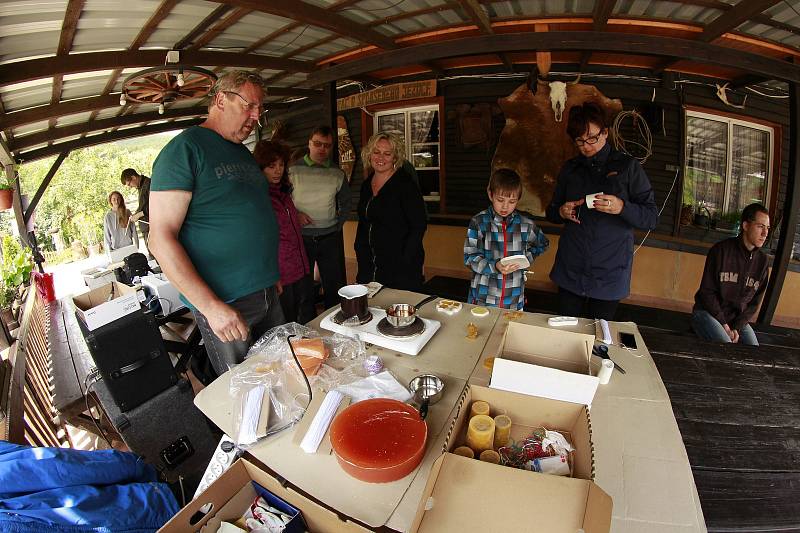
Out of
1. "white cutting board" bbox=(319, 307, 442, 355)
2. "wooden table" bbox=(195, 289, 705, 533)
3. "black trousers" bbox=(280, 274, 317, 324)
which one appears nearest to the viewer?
"wooden table" bbox=(195, 289, 705, 533)

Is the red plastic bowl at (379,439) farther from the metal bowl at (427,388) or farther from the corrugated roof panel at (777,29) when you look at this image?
the corrugated roof panel at (777,29)

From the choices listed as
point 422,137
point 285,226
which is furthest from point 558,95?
point 285,226

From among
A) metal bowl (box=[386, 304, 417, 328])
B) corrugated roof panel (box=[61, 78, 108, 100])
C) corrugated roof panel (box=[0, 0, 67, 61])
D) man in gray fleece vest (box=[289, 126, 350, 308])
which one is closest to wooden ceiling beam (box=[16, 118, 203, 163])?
corrugated roof panel (box=[61, 78, 108, 100])

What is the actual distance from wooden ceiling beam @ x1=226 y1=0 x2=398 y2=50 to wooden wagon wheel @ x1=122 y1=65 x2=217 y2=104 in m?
1.23

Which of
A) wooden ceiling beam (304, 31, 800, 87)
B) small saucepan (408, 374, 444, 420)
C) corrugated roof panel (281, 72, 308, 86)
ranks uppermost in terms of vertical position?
corrugated roof panel (281, 72, 308, 86)

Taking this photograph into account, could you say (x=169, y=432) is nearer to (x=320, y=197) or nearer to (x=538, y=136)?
(x=320, y=197)

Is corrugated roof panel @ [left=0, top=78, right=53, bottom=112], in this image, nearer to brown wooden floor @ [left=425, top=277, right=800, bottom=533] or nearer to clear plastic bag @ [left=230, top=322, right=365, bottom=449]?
clear plastic bag @ [left=230, top=322, right=365, bottom=449]

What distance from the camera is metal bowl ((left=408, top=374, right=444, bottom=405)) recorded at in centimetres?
118

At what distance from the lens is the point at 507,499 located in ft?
2.49

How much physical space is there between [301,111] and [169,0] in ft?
14.6

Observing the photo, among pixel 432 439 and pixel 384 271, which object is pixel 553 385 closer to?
pixel 432 439

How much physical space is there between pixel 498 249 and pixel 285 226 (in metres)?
1.44

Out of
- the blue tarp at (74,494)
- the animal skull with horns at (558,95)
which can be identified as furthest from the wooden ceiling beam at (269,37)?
the blue tarp at (74,494)

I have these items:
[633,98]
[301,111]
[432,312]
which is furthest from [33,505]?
[301,111]
